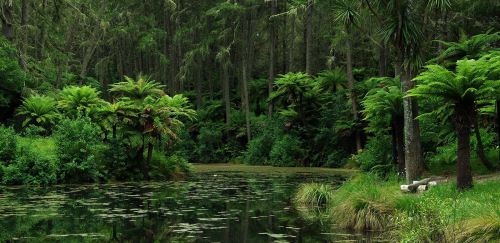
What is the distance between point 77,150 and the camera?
22609mm

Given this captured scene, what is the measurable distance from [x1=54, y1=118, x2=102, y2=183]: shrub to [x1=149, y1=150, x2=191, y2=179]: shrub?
119 inches

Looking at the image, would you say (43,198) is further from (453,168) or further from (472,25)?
(472,25)

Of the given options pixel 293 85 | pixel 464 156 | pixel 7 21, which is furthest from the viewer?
pixel 293 85

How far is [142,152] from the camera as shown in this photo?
24.6 m

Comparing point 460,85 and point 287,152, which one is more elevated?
point 460,85

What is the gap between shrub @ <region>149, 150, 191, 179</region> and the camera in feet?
83.7

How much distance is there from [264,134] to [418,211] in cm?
2787

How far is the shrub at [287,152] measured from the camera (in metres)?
35.7

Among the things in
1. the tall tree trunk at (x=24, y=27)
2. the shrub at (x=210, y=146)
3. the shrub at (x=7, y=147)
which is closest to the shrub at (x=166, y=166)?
the shrub at (x=7, y=147)

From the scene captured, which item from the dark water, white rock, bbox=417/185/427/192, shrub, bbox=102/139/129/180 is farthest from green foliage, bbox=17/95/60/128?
white rock, bbox=417/185/427/192

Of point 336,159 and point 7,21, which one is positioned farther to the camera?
point 336,159

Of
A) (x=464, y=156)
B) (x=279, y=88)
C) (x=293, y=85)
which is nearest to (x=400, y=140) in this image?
(x=464, y=156)

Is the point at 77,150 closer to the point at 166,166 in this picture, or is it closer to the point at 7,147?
the point at 7,147

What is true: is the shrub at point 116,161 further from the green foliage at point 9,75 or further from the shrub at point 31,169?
the green foliage at point 9,75
